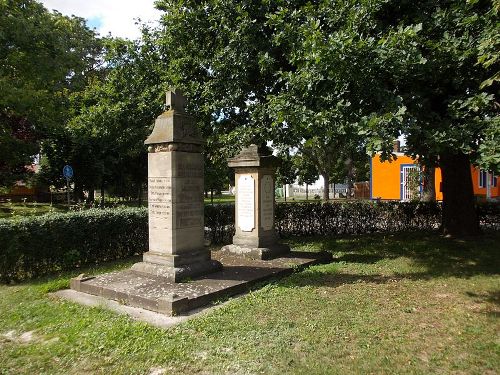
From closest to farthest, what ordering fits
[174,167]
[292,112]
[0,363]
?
[0,363] < [174,167] < [292,112]

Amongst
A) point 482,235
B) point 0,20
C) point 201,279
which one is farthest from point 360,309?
point 0,20

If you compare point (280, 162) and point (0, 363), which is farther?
point (280, 162)

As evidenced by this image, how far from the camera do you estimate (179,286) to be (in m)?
6.80

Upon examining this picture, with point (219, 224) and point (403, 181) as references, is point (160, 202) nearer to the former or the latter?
point (219, 224)

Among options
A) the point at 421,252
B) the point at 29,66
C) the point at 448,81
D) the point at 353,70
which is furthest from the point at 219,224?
the point at 29,66

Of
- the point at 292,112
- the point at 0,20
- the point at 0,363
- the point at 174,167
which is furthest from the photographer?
the point at 0,20

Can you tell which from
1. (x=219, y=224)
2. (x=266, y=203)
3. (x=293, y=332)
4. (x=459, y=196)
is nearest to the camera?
(x=293, y=332)

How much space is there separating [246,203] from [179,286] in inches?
150

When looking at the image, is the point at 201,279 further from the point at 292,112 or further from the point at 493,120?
the point at 493,120

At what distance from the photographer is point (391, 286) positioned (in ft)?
23.9

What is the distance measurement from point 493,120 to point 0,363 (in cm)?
844

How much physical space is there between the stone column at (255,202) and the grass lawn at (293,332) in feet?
7.06

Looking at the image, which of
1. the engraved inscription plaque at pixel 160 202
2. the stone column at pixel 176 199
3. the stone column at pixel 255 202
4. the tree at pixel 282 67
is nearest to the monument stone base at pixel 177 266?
the stone column at pixel 176 199

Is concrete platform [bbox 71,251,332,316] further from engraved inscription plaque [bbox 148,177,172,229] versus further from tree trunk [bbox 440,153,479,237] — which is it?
tree trunk [bbox 440,153,479,237]
